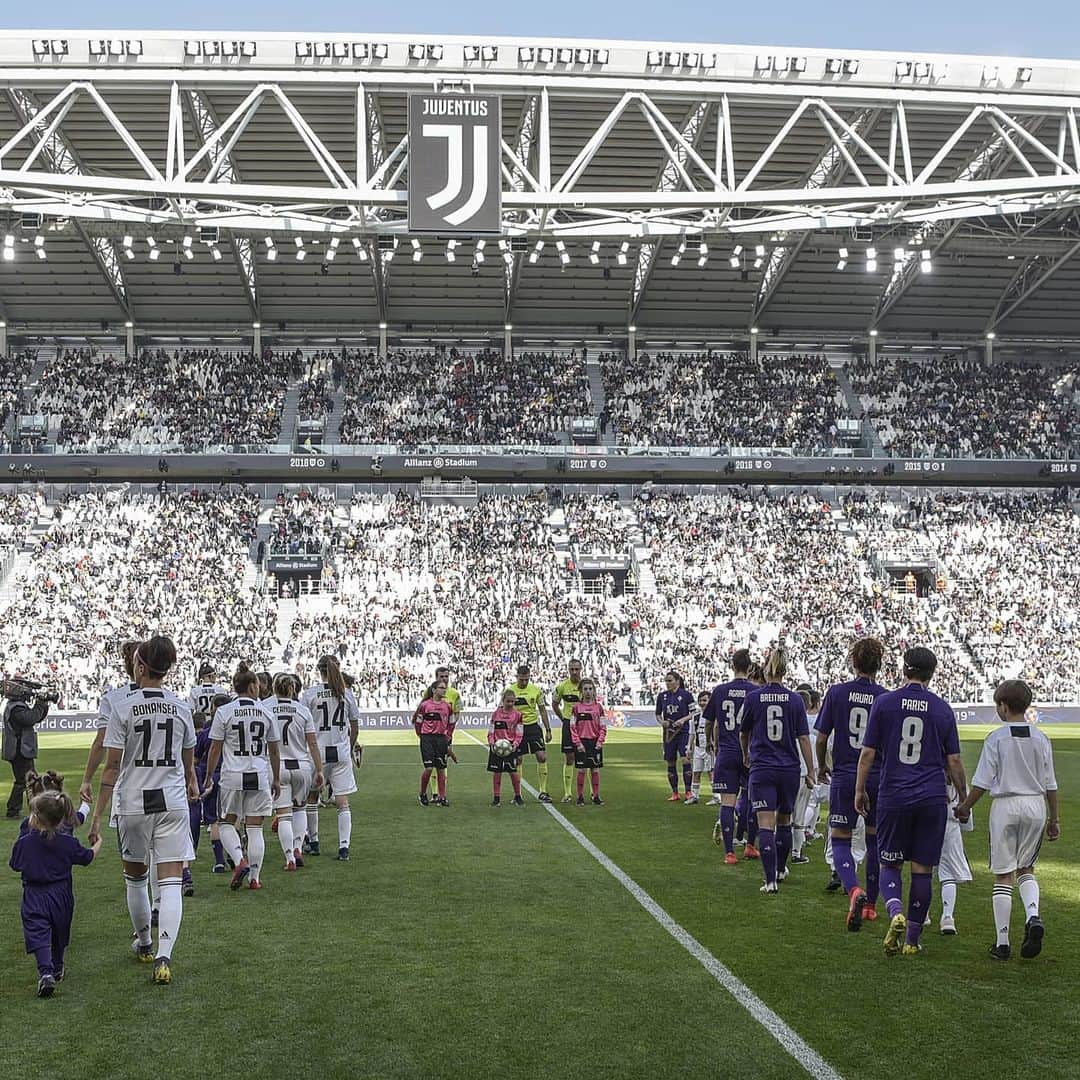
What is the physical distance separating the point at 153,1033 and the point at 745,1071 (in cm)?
298

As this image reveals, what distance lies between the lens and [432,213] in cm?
2831

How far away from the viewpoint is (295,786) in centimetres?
1154

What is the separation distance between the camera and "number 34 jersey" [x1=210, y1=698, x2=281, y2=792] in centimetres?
1002

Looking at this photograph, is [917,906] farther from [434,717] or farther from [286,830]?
[434,717]

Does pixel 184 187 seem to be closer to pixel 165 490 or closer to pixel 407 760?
pixel 407 760

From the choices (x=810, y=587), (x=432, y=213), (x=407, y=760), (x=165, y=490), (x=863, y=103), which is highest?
(x=863, y=103)

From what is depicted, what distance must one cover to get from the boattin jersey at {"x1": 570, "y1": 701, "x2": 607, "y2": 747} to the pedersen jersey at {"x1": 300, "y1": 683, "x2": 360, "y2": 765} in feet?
13.8

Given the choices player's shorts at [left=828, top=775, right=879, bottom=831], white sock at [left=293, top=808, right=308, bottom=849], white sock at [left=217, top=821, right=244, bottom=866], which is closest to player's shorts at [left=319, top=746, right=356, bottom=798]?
white sock at [left=293, top=808, right=308, bottom=849]

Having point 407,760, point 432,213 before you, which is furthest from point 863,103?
point 407,760

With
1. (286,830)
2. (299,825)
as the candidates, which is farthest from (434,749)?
(286,830)

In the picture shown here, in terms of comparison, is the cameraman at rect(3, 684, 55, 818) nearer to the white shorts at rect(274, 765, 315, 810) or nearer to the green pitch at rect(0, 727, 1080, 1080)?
the green pitch at rect(0, 727, 1080, 1080)

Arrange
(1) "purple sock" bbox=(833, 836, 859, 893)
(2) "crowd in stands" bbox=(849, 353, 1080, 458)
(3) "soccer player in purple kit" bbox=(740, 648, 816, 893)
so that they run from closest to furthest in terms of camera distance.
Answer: (1) "purple sock" bbox=(833, 836, 859, 893), (3) "soccer player in purple kit" bbox=(740, 648, 816, 893), (2) "crowd in stands" bbox=(849, 353, 1080, 458)

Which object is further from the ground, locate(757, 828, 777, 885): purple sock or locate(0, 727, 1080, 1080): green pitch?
locate(757, 828, 777, 885): purple sock

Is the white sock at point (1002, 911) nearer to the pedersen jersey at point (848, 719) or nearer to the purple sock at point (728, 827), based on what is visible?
the pedersen jersey at point (848, 719)
